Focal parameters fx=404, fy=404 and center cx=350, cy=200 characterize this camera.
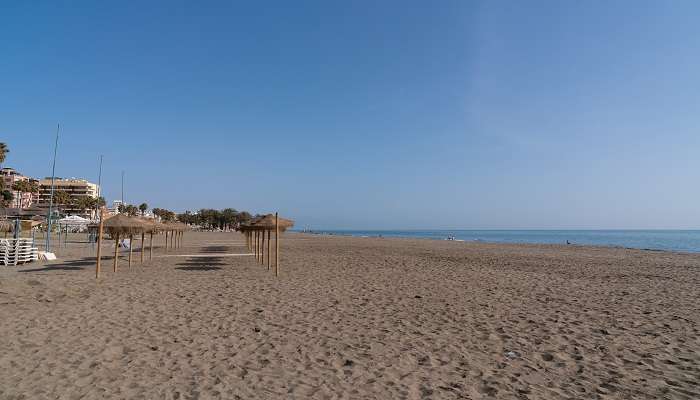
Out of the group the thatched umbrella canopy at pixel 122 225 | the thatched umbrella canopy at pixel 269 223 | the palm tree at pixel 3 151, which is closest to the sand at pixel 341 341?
the thatched umbrella canopy at pixel 122 225

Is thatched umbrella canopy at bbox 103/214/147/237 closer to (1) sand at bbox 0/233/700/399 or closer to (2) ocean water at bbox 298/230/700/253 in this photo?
(1) sand at bbox 0/233/700/399

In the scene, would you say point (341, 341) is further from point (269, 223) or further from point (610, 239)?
point (610, 239)

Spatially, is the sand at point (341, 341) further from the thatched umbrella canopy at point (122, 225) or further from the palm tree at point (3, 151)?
the palm tree at point (3, 151)

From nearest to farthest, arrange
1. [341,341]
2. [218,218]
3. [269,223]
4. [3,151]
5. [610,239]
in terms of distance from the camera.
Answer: [341,341], [269,223], [3,151], [610,239], [218,218]

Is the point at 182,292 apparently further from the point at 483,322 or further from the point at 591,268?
the point at 591,268

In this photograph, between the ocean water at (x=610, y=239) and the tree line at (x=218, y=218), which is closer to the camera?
the ocean water at (x=610, y=239)

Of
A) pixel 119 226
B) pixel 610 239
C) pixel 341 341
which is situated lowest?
pixel 341 341

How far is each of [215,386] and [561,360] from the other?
3658 mm

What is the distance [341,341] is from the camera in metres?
5.12

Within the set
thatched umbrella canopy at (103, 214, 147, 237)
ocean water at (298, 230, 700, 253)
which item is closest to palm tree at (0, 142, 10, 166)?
thatched umbrella canopy at (103, 214, 147, 237)

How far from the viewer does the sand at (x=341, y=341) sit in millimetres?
3719

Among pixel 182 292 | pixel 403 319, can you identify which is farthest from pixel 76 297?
pixel 403 319

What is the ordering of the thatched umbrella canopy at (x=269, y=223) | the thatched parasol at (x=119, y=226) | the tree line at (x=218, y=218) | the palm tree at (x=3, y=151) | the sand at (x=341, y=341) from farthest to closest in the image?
the tree line at (x=218, y=218) → the palm tree at (x=3, y=151) → the thatched umbrella canopy at (x=269, y=223) → the thatched parasol at (x=119, y=226) → the sand at (x=341, y=341)

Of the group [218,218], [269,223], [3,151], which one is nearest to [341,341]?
[269,223]
